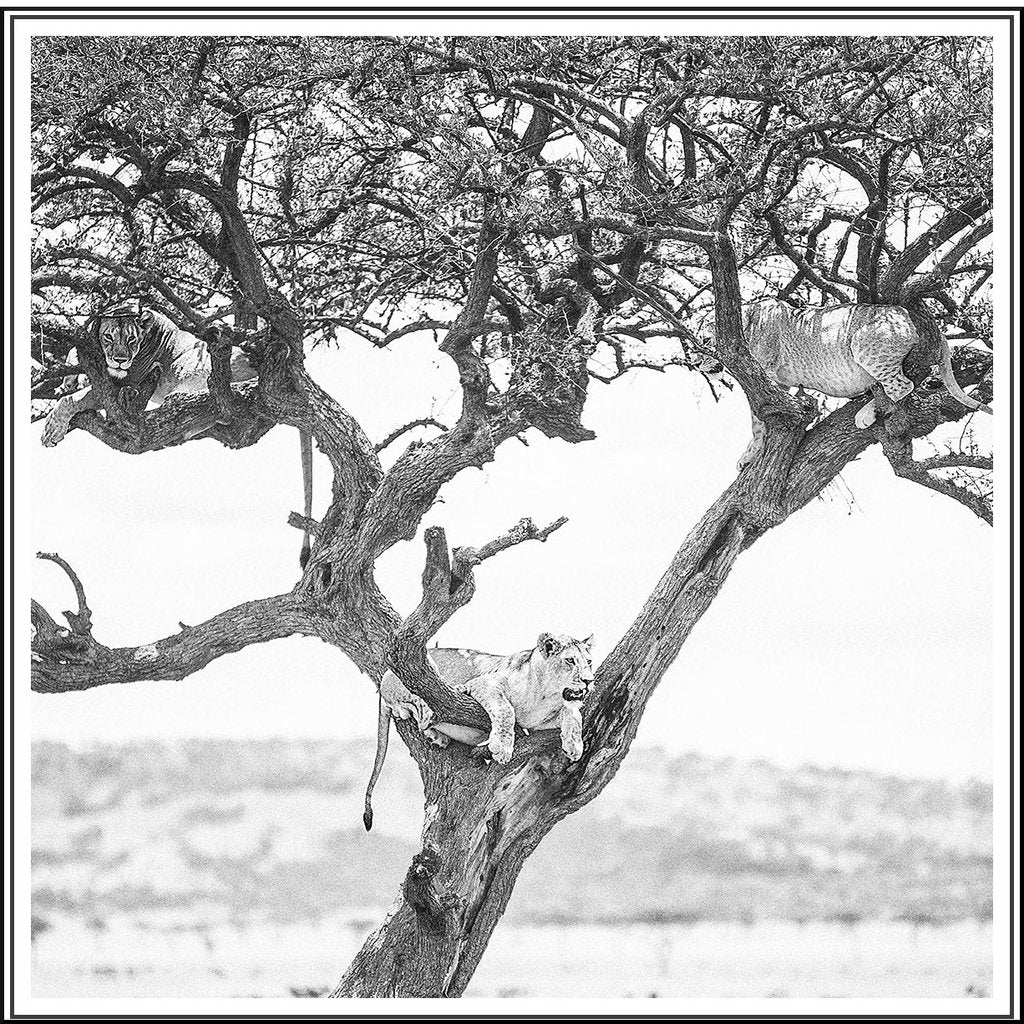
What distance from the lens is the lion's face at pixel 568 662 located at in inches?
163

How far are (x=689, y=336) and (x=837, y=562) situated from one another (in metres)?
1.54

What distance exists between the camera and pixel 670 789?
5840 millimetres

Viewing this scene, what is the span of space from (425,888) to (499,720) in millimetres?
595

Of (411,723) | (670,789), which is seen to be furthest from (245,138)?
(670,789)

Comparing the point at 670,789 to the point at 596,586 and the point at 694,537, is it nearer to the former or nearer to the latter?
the point at 596,586

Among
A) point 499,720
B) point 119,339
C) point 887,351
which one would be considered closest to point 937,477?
point 887,351

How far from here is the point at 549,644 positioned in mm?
4152

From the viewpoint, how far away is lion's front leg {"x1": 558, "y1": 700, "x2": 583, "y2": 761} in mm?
4277

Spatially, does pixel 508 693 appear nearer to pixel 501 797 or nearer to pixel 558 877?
pixel 501 797

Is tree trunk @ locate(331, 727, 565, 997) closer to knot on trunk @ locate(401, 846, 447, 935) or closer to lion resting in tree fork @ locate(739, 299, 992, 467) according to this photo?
knot on trunk @ locate(401, 846, 447, 935)

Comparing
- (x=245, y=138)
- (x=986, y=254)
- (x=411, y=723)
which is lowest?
(x=411, y=723)

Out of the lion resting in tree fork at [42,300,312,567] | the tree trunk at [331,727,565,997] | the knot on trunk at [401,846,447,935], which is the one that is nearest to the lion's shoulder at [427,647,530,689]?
the tree trunk at [331,727,565,997]

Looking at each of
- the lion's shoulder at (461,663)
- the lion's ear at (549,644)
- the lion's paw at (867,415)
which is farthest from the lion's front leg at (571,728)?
the lion's paw at (867,415)

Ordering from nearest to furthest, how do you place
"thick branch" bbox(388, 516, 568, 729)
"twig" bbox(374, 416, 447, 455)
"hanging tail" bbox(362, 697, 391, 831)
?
1. "thick branch" bbox(388, 516, 568, 729)
2. "hanging tail" bbox(362, 697, 391, 831)
3. "twig" bbox(374, 416, 447, 455)
